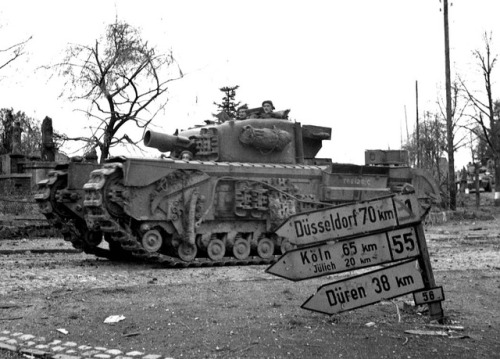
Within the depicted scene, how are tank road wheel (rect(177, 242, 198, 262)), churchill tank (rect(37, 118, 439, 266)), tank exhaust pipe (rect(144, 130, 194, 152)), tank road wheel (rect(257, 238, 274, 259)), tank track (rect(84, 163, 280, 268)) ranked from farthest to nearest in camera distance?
1. tank exhaust pipe (rect(144, 130, 194, 152))
2. tank road wheel (rect(257, 238, 274, 259))
3. tank road wheel (rect(177, 242, 198, 262))
4. churchill tank (rect(37, 118, 439, 266))
5. tank track (rect(84, 163, 280, 268))

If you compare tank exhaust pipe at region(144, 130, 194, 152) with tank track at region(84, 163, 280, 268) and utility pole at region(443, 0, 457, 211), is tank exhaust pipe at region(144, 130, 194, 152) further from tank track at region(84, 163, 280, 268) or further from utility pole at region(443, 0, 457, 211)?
utility pole at region(443, 0, 457, 211)

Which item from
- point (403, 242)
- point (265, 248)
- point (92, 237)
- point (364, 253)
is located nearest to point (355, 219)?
point (364, 253)

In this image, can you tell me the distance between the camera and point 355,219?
6.79 m

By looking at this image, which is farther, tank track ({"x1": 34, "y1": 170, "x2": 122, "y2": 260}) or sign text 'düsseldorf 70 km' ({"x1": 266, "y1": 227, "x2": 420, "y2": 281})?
tank track ({"x1": 34, "y1": 170, "x2": 122, "y2": 260})

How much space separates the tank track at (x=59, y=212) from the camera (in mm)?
14391

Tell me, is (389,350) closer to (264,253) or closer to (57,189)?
(264,253)

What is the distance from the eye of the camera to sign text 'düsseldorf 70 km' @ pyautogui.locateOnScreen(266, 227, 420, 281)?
6746 millimetres

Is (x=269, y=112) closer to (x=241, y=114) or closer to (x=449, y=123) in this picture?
(x=241, y=114)

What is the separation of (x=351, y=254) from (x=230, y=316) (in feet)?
4.98

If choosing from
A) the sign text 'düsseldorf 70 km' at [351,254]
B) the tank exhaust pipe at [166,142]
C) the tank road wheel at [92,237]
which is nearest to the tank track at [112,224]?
the tank road wheel at [92,237]

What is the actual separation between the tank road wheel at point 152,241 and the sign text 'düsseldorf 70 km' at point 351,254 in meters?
6.80

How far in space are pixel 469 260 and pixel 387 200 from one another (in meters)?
7.54

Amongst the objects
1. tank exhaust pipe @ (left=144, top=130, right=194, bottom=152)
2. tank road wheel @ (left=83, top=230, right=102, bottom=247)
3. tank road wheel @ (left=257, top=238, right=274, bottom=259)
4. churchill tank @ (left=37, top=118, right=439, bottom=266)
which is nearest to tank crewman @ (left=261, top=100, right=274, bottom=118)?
churchill tank @ (left=37, top=118, right=439, bottom=266)

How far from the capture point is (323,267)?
6.81 metres
